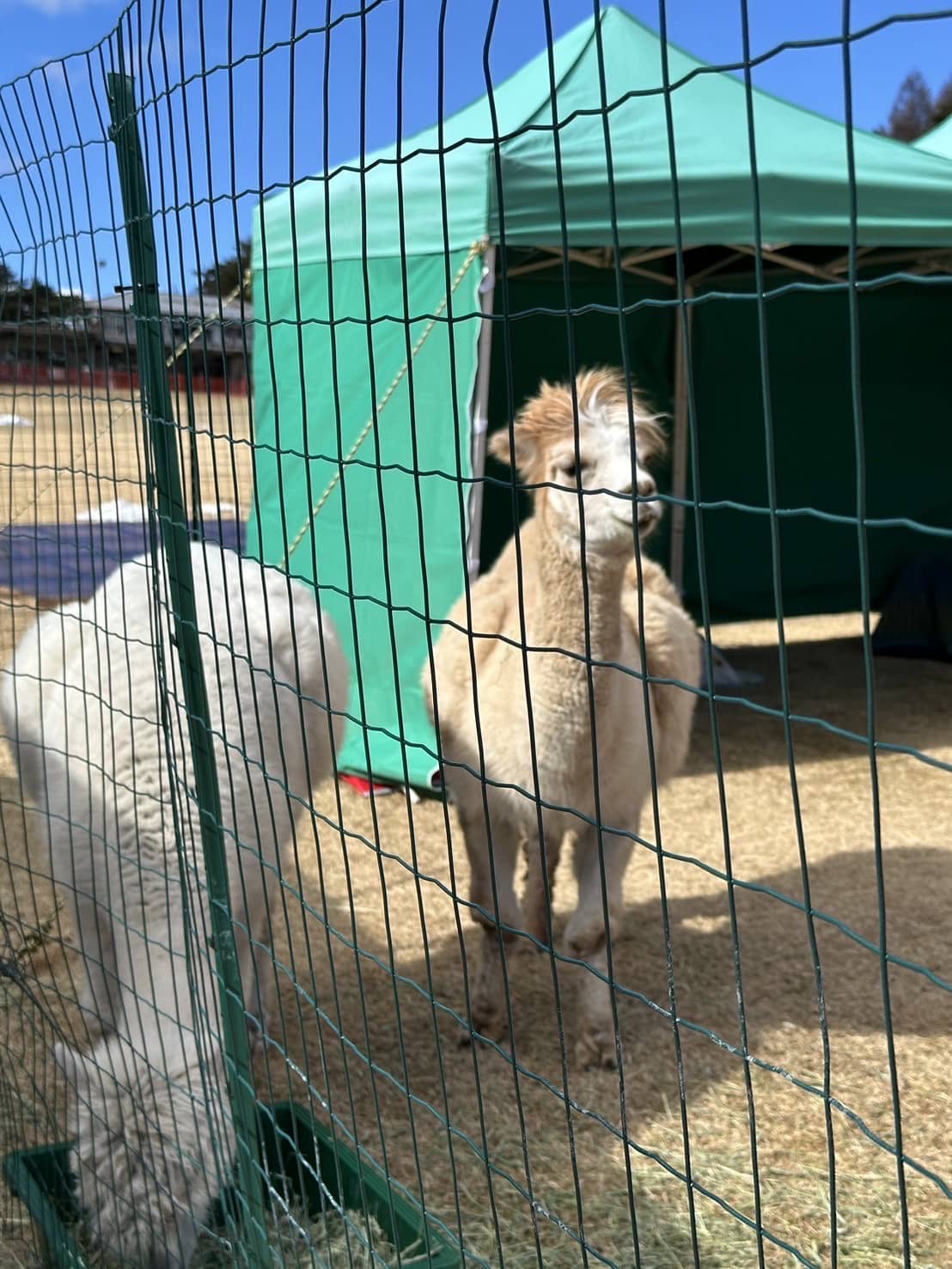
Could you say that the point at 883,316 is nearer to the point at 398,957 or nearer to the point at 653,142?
the point at 653,142

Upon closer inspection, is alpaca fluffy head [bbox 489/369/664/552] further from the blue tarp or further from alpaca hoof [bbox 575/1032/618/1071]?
the blue tarp

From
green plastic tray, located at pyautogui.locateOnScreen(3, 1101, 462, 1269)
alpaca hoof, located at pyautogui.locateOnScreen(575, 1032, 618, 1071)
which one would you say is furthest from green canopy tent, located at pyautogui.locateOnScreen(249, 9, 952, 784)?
green plastic tray, located at pyautogui.locateOnScreen(3, 1101, 462, 1269)

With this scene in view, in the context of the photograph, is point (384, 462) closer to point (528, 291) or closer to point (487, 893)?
point (528, 291)

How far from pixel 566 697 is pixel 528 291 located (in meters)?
4.64

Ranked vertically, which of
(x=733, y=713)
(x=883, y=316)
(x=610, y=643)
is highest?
(x=883, y=316)

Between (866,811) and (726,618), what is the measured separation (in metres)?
3.27

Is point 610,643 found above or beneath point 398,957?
above

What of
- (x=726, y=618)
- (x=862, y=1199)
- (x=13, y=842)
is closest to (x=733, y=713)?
(x=726, y=618)

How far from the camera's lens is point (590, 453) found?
10.8 feet

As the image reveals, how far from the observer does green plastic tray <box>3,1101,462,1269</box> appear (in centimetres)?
242

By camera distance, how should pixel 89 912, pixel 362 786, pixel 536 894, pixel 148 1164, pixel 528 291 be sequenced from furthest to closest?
1. pixel 528 291
2. pixel 362 786
3. pixel 536 894
4. pixel 89 912
5. pixel 148 1164

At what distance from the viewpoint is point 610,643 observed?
331 cm

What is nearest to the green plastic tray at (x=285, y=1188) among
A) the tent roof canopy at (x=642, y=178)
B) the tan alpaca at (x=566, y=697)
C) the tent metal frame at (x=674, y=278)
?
the tan alpaca at (x=566, y=697)

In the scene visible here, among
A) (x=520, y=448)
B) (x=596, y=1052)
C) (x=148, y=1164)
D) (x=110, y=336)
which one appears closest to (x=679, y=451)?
(x=520, y=448)
